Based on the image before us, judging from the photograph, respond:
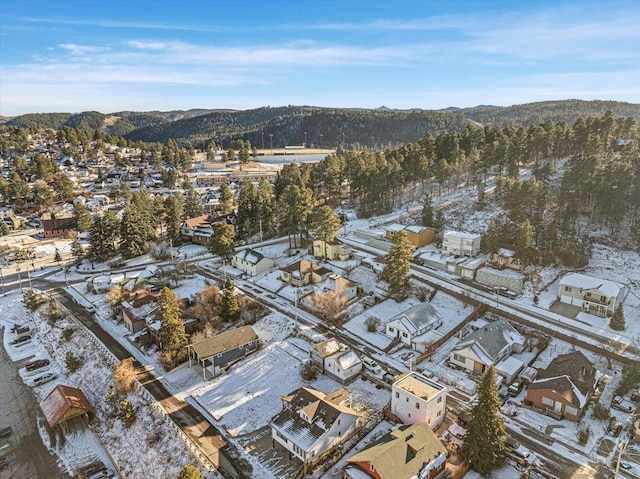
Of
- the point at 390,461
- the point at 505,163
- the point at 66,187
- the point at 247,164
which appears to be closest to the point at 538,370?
the point at 390,461

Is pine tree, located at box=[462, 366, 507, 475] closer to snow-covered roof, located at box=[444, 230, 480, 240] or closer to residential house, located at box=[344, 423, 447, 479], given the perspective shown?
residential house, located at box=[344, 423, 447, 479]

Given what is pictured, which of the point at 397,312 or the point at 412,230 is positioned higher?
the point at 412,230

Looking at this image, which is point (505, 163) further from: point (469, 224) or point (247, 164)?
point (247, 164)

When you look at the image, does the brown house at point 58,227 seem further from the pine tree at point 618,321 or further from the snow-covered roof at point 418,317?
the pine tree at point 618,321

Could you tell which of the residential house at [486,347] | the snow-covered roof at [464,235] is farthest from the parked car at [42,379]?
the snow-covered roof at [464,235]

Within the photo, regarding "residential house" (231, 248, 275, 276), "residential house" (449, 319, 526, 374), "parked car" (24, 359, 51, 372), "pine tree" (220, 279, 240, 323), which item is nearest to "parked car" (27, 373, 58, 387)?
"parked car" (24, 359, 51, 372)

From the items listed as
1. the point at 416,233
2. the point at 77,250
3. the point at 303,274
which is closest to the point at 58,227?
the point at 77,250

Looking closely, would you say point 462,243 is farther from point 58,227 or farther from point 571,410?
point 58,227
